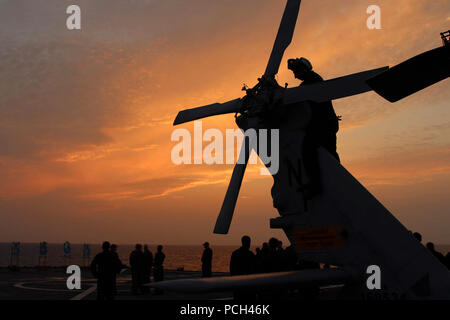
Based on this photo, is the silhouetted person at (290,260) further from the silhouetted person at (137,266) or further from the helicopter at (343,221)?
the silhouetted person at (137,266)

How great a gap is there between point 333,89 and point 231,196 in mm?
3203

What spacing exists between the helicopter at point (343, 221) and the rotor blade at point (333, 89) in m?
0.02

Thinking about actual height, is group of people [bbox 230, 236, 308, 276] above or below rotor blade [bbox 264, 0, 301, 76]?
below

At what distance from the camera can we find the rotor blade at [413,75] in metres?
5.31

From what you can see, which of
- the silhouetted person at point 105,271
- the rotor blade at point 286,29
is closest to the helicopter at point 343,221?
the rotor blade at point 286,29

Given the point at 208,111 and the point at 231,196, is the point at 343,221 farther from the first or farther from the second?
the point at 208,111

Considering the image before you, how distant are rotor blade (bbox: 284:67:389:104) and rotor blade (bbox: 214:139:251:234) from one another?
160 centimetres

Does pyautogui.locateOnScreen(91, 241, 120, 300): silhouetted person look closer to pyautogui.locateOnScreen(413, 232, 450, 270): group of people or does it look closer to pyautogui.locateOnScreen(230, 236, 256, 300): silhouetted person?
pyautogui.locateOnScreen(230, 236, 256, 300): silhouetted person

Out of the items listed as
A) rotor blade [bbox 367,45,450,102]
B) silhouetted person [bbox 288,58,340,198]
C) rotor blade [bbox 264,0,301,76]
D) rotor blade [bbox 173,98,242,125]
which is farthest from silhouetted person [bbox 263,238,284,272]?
rotor blade [bbox 367,45,450,102]

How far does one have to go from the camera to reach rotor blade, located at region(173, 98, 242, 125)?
1001 centimetres

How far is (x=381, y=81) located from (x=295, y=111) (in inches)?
110

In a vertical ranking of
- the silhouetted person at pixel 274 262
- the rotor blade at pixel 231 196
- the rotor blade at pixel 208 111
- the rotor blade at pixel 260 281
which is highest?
the rotor blade at pixel 208 111
